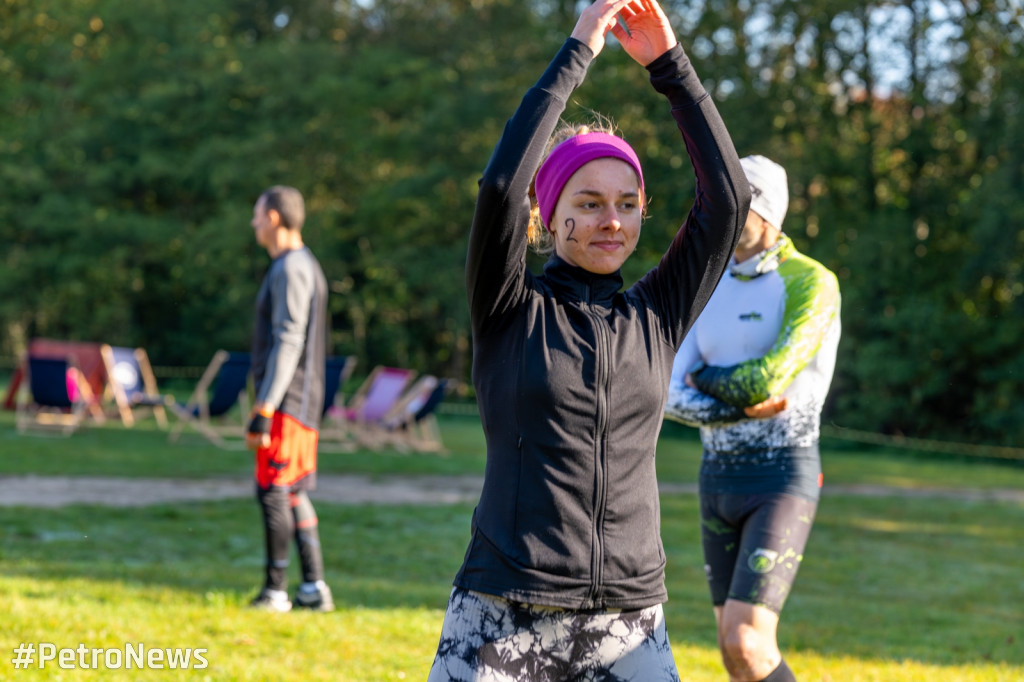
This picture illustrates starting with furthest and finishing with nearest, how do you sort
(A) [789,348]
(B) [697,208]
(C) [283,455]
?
1. (C) [283,455]
2. (A) [789,348]
3. (B) [697,208]

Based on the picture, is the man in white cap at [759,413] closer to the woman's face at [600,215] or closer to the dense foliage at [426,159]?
the woman's face at [600,215]

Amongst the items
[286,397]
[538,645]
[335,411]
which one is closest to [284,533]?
[286,397]

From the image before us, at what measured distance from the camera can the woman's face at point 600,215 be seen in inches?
96.3

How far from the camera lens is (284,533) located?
19.8ft

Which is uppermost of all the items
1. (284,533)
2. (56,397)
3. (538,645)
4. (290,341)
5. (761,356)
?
(761,356)

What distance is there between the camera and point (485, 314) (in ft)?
7.80

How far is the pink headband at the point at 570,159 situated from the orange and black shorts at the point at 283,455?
372 centimetres

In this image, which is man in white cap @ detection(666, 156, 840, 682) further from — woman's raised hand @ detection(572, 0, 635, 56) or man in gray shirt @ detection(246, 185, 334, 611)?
man in gray shirt @ detection(246, 185, 334, 611)

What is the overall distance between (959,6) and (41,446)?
64.0ft

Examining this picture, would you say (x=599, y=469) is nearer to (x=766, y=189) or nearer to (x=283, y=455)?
(x=766, y=189)

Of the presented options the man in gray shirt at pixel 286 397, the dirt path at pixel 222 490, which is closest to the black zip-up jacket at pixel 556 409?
the man in gray shirt at pixel 286 397

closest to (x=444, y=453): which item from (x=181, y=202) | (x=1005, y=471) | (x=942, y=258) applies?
(x=1005, y=471)

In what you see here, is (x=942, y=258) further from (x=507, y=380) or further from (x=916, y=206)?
(x=507, y=380)

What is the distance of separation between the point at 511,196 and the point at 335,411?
15331mm
